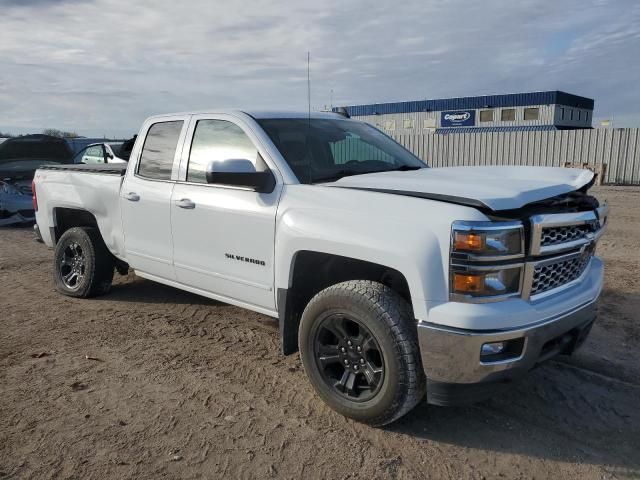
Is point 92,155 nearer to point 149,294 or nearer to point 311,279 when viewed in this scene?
point 149,294

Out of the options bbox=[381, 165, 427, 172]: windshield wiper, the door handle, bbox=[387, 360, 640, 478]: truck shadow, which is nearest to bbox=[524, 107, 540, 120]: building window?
bbox=[381, 165, 427, 172]: windshield wiper

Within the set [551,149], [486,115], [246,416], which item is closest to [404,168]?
[246,416]

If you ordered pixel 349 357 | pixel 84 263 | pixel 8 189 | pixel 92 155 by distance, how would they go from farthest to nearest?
pixel 92 155
pixel 8 189
pixel 84 263
pixel 349 357

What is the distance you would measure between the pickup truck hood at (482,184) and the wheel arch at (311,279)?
48 cm

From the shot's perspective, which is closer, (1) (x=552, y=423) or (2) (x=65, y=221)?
(1) (x=552, y=423)

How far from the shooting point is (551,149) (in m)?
21.0

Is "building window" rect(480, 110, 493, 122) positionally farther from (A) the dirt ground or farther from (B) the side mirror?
(B) the side mirror

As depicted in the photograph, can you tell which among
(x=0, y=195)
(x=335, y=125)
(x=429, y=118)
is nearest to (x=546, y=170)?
(x=335, y=125)

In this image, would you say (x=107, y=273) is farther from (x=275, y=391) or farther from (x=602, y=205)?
(x=602, y=205)

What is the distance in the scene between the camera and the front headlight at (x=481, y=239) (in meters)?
2.66

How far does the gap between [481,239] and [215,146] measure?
2.38 m

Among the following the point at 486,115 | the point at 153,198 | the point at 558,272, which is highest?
the point at 486,115

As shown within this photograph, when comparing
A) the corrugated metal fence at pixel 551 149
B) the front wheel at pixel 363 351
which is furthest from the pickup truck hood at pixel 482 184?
the corrugated metal fence at pixel 551 149

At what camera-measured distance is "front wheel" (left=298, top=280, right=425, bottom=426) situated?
293cm
